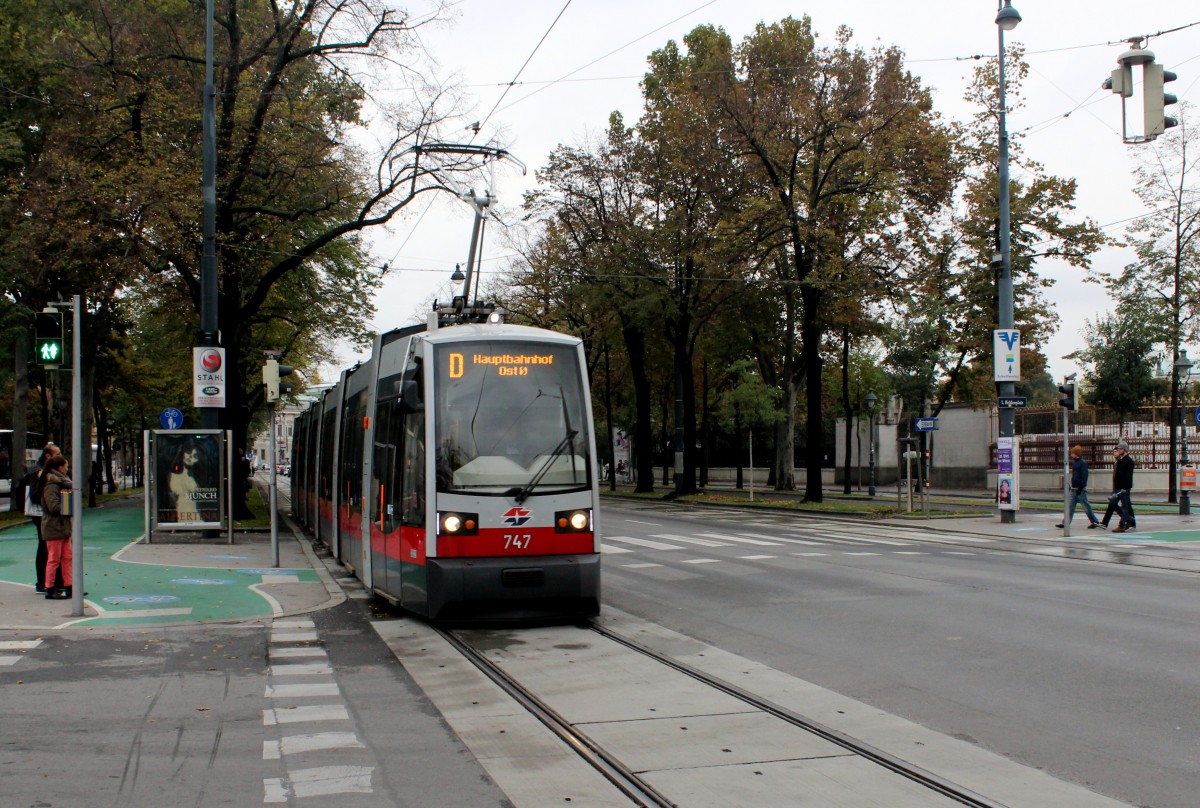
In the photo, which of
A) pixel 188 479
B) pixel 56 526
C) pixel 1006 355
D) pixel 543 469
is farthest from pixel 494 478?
pixel 1006 355

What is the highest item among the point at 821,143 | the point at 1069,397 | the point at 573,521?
the point at 821,143

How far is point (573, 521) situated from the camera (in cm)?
1117

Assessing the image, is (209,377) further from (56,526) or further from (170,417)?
(170,417)

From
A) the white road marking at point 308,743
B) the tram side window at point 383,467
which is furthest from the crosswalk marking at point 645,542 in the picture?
the white road marking at point 308,743

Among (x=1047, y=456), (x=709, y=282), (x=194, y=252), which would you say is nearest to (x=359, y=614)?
(x=194, y=252)

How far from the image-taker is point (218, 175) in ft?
84.4

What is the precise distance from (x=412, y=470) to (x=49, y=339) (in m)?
4.52

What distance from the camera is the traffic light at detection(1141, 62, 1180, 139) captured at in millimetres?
12586

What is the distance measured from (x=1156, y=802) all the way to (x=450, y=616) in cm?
694

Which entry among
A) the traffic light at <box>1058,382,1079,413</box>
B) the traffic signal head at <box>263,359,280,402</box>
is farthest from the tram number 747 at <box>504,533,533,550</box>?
the traffic light at <box>1058,382,1079,413</box>

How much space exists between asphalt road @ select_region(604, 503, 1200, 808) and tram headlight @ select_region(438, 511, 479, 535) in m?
2.43

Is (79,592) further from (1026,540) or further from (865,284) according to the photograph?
(865,284)

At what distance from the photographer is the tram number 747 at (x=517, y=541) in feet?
35.7

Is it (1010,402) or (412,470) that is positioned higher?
(1010,402)
